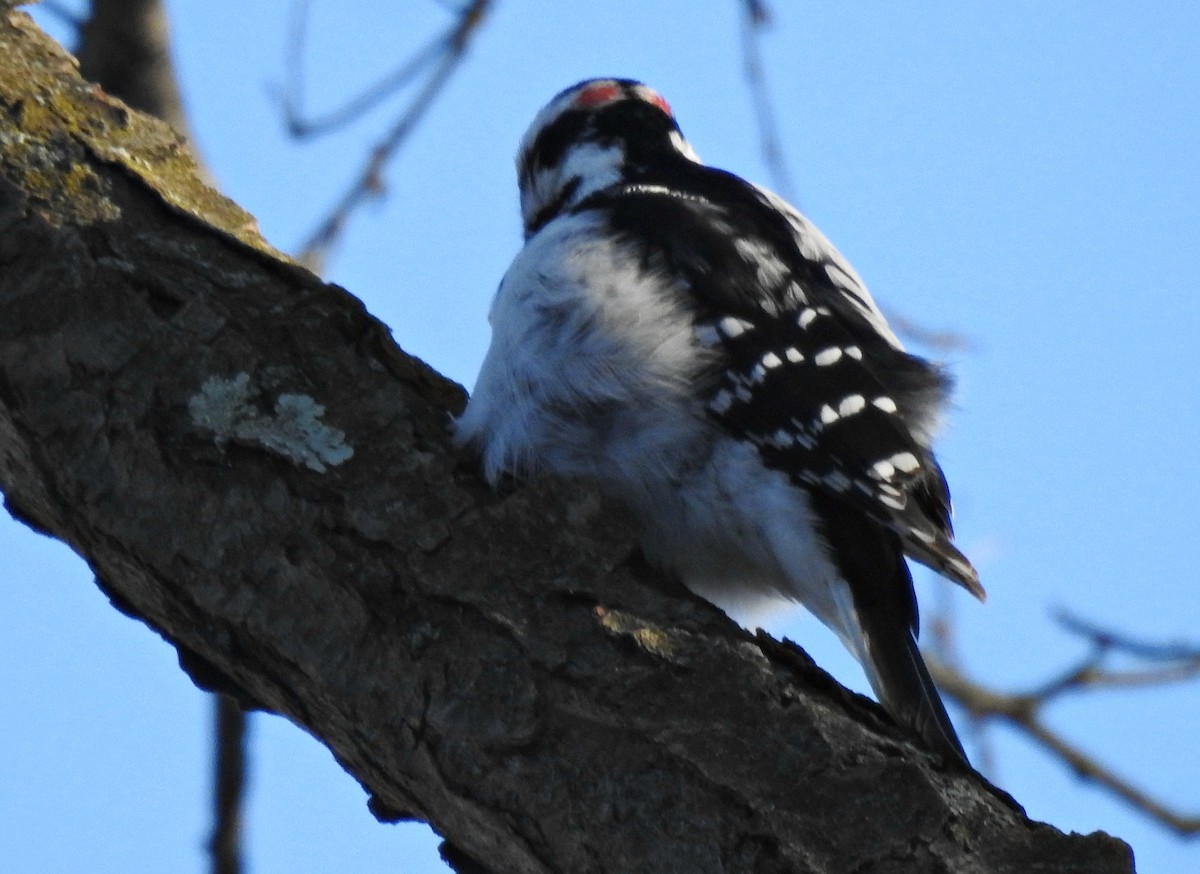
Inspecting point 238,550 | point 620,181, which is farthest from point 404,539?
point 620,181

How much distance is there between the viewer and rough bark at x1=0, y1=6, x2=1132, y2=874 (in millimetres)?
1866

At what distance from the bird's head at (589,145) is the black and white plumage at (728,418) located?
62 cm

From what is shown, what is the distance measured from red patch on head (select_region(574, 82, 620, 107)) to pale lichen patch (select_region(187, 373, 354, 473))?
1.58m

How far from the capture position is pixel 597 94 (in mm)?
3631

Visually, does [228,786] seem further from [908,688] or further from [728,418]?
[908,688]

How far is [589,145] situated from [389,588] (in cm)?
174

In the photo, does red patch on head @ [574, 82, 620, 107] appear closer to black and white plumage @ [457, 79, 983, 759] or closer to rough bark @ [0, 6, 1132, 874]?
black and white plumage @ [457, 79, 983, 759]

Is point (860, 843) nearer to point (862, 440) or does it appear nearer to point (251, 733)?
point (862, 440)

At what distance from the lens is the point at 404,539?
2.14 m

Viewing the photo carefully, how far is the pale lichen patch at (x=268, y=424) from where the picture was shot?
2205 millimetres

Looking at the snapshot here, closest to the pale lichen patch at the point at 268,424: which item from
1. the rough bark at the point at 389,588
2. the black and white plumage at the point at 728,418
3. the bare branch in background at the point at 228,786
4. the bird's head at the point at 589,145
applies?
the rough bark at the point at 389,588

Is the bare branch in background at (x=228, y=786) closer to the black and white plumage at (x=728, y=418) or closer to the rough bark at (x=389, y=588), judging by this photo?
the rough bark at (x=389, y=588)

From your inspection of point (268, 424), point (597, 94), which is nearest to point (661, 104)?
point (597, 94)

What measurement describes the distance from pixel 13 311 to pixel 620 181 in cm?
156
